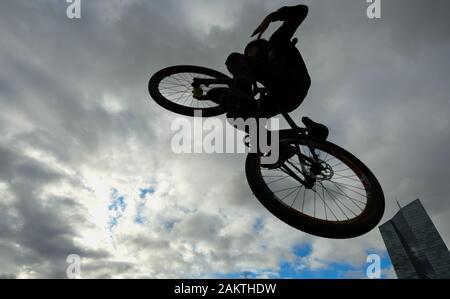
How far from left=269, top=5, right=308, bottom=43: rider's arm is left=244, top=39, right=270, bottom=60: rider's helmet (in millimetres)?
232

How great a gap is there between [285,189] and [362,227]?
3.63ft

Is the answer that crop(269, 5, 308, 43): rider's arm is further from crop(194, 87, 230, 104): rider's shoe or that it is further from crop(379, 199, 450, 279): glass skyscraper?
crop(379, 199, 450, 279): glass skyscraper

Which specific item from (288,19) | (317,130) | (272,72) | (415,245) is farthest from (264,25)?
(415,245)

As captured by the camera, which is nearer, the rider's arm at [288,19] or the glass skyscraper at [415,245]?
the rider's arm at [288,19]

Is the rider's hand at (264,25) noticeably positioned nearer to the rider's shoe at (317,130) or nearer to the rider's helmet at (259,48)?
the rider's helmet at (259,48)

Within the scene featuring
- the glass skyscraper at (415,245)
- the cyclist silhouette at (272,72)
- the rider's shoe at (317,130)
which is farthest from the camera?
the glass skyscraper at (415,245)

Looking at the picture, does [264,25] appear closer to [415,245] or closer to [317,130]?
[317,130]

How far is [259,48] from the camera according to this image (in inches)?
176

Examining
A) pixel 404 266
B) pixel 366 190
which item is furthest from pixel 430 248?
pixel 366 190

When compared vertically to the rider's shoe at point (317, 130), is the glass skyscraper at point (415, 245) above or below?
above

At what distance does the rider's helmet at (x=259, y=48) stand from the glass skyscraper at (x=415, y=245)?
16919 cm

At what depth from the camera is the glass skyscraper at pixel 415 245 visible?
137 metres

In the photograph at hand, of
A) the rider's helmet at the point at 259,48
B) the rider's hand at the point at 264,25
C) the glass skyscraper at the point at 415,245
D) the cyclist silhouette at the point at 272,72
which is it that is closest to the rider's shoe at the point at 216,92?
the cyclist silhouette at the point at 272,72
